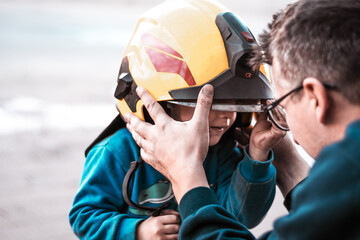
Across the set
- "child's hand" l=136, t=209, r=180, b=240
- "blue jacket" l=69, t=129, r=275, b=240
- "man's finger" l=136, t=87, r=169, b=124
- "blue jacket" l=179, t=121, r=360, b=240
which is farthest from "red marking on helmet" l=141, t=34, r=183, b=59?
"blue jacket" l=179, t=121, r=360, b=240

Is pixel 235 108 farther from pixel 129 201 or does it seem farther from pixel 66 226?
pixel 66 226

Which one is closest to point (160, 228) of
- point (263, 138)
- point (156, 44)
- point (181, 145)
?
point (181, 145)

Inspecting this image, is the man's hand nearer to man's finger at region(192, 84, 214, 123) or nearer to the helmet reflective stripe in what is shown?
man's finger at region(192, 84, 214, 123)

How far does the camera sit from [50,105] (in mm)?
5785

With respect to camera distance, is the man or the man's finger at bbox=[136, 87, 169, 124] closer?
the man

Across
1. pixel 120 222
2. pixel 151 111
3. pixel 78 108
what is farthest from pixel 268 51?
pixel 78 108

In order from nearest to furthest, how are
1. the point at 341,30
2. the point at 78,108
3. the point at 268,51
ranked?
the point at 341,30
the point at 268,51
the point at 78,108

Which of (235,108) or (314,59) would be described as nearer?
(314,59)

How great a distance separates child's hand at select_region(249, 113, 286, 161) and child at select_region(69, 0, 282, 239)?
5 cm

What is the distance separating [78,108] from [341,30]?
5.09 meters

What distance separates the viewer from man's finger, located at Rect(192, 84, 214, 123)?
1.51m

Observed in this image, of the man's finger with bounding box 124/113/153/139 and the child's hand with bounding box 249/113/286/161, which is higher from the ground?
the man's finger with bounding box 124/113/153/139

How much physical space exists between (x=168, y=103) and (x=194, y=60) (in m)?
0.24

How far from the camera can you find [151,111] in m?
1.63
